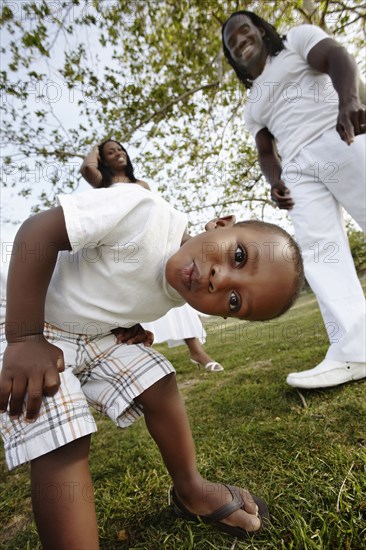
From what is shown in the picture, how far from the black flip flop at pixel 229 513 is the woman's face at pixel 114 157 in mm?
2969

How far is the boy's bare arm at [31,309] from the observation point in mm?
1101

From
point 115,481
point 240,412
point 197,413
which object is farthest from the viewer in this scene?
point 197,413

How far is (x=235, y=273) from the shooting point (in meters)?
1.31

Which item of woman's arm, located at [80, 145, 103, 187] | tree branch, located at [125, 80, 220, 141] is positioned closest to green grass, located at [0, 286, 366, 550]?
woman's arm, located at [80, 145, 103, 187]

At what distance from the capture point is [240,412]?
2.11 meters

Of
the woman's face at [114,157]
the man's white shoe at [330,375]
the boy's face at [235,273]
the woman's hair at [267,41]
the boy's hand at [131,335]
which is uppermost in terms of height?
the woman's hair at [267,41]

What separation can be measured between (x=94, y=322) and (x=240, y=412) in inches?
45.7

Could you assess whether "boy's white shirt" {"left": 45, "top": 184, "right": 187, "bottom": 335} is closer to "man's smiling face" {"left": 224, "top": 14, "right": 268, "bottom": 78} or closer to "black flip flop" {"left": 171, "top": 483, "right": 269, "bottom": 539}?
"black flip flop" {"left": 171, "top": 483, "right": 269, "bottom": 539}

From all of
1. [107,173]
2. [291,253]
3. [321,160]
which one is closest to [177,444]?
[291,253]

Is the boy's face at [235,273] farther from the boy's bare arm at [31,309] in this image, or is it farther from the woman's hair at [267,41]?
the woman's hair at [267,41]

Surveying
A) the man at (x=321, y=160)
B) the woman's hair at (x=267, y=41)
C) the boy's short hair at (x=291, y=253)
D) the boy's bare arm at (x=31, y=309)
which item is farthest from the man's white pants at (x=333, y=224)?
the boy's bare arm at (x=31, y=309)

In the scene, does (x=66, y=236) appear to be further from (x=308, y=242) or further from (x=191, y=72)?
(x=191, y=72)

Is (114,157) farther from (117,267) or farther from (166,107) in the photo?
(166,107)

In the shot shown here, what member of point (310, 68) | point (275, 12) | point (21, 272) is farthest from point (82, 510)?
point (275, 12)
